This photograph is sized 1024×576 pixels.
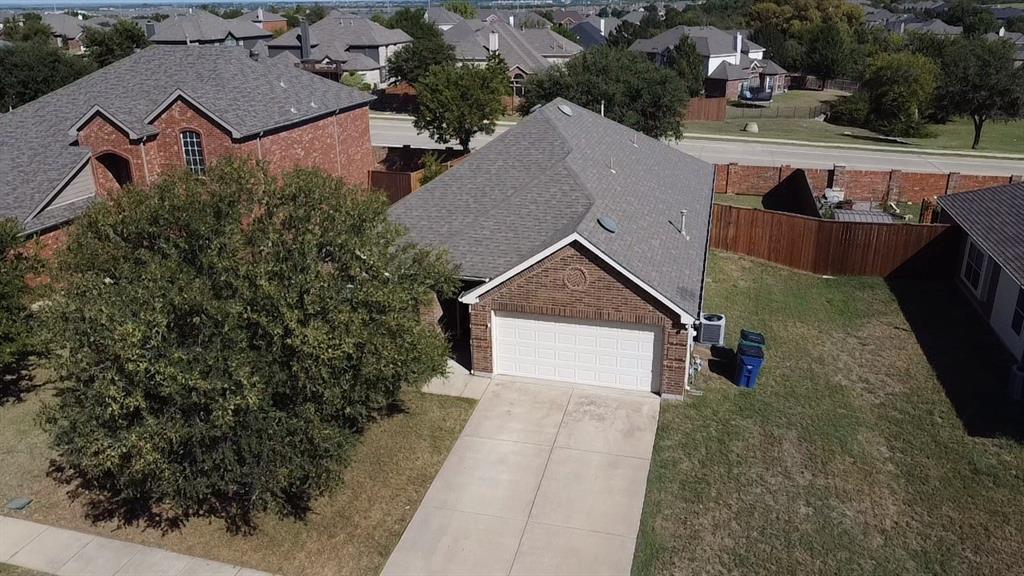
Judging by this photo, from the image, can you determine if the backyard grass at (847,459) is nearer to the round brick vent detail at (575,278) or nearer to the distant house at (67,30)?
the round brick vent detail at (575,278)

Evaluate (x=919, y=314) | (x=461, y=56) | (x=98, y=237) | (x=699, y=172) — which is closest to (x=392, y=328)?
(x=98, y=237)

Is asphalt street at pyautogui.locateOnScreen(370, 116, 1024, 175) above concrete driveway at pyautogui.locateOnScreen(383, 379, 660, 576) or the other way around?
the other way around

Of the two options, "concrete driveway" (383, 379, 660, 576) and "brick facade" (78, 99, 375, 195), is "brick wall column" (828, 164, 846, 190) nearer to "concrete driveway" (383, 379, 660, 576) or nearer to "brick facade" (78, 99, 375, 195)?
"concrete driveway" (383, 379, 660, 576)

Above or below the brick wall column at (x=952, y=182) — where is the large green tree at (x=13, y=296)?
above

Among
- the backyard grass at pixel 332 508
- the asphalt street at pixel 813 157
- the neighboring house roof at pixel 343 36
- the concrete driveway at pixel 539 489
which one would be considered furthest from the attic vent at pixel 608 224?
the neighboring house roof at pixel 343 36

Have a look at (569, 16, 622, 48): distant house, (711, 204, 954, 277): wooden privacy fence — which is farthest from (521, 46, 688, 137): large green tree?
(569, 16, 622, 48): distant house

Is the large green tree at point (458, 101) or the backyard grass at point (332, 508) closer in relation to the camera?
the backyard grass at point (332, 508)

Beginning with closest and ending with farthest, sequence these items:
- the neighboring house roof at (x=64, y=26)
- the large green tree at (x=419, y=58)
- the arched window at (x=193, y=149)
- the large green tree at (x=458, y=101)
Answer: the arched window at (x=193, y=149) < the large green tree at (x=458, y=101) < the large green tree at (x=419, y=58) < the neighboring house roof at (x=64, y=26)
